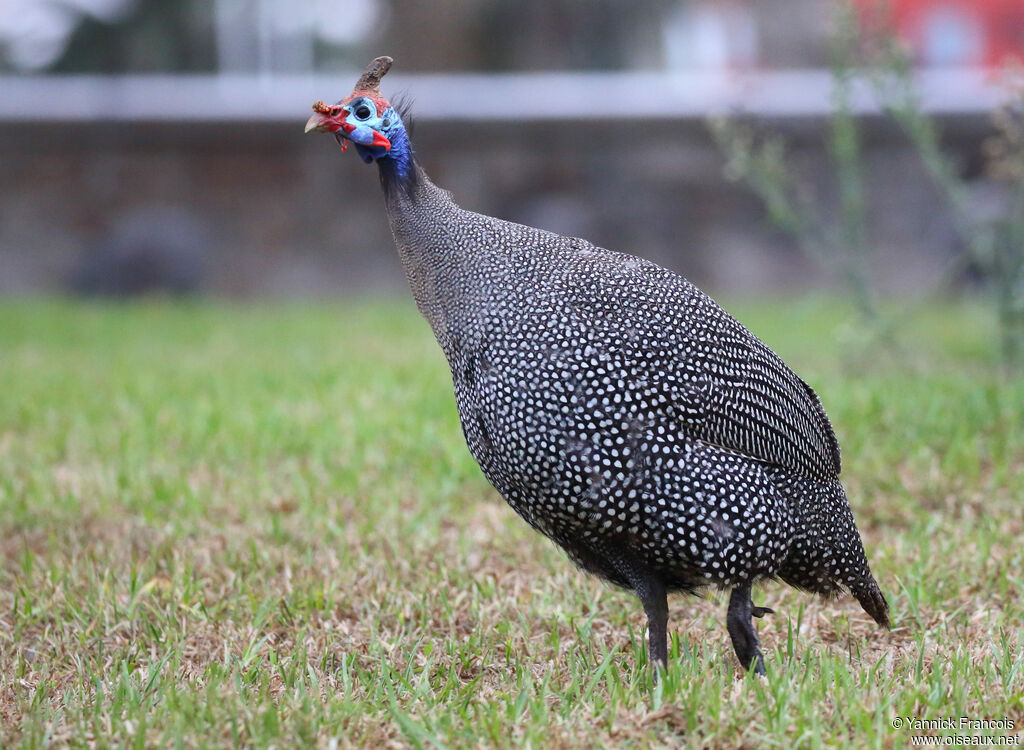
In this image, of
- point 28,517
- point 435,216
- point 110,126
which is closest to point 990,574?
point 435,216

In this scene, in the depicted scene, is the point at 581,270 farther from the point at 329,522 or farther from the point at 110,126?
the point at 110,126

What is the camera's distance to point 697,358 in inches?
101

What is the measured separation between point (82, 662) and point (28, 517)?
1.30 m

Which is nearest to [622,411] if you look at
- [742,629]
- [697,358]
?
[697,358]

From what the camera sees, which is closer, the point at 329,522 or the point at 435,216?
the point at 435,216

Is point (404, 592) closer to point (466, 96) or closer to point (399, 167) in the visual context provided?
point (399, 167)

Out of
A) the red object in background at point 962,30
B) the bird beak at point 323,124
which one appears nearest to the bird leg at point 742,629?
the bird beak at point 323,124

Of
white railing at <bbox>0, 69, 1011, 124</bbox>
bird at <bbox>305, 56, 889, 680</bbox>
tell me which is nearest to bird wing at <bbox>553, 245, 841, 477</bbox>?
bird at <bbox>305, 56, 889, 680</bbox>

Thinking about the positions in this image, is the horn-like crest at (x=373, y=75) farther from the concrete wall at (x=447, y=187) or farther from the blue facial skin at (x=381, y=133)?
the concrete wall at (x=447, y=187)

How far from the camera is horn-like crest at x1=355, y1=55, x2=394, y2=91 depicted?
2689mm

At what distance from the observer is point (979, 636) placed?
2.82m

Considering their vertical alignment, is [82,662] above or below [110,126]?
below

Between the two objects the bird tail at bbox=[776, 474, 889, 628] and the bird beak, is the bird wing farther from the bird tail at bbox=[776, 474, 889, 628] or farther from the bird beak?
the bird beak

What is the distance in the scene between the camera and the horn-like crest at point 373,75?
269 centimetres
